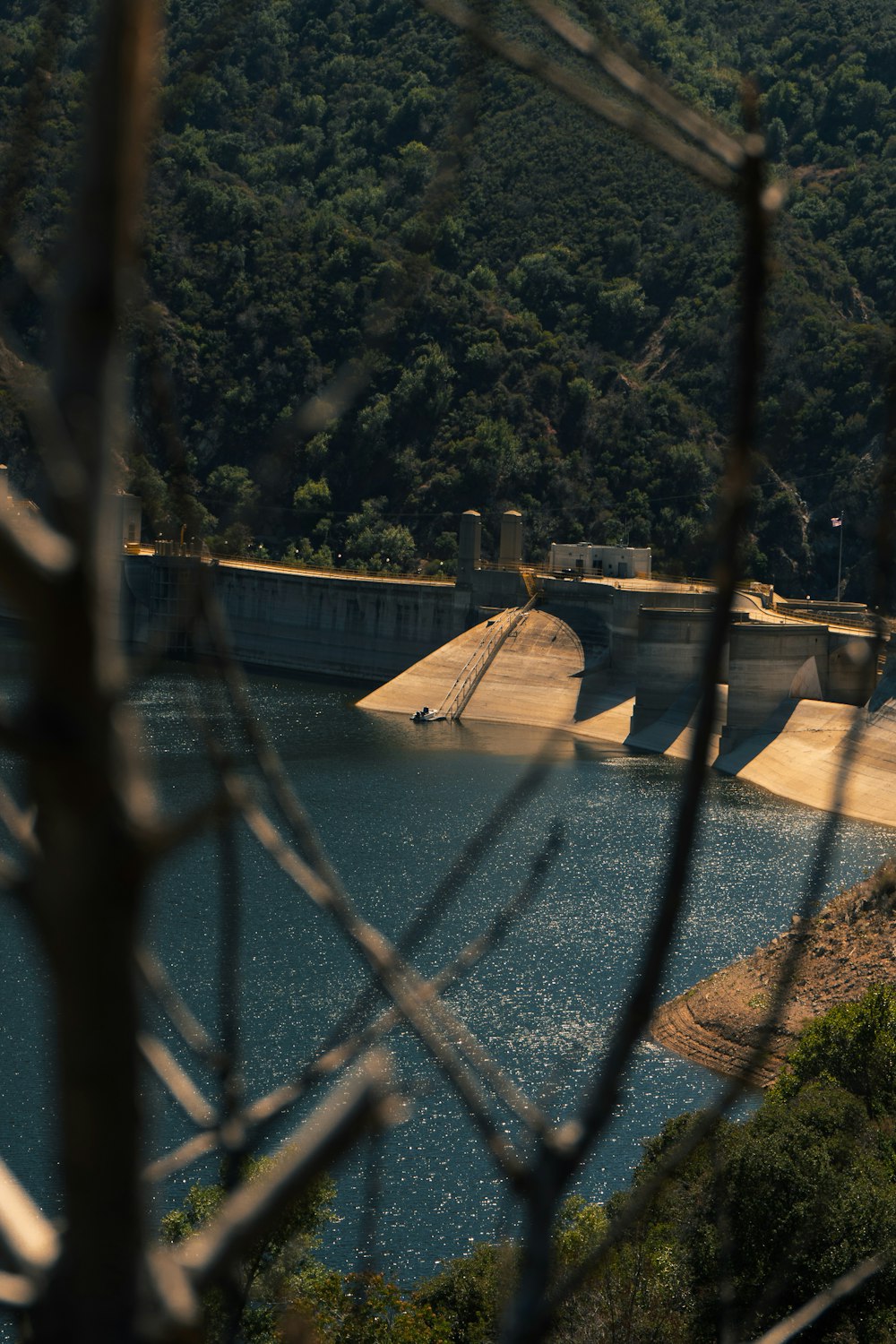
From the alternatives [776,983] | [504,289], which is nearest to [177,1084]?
[776,983]

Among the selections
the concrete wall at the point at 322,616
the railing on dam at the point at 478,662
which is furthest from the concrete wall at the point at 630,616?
the concrete wall at the point at 322,616

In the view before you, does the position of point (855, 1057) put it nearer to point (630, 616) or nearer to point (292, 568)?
point (630, 616)

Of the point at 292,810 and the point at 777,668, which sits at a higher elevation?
the point at 292,810

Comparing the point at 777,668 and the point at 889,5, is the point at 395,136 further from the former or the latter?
the point at 777,668

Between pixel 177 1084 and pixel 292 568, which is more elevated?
pixel 177 1084

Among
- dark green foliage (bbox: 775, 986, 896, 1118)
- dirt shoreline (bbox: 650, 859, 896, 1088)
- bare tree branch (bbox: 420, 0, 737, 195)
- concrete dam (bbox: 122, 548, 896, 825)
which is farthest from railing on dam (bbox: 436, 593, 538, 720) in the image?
bare tree branch (bbox: 420, 0, 737, 195)

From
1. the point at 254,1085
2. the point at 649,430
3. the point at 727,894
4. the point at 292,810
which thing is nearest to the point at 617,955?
the point at 727,894
